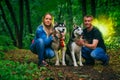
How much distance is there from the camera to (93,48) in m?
9.38

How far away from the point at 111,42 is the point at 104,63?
657cm

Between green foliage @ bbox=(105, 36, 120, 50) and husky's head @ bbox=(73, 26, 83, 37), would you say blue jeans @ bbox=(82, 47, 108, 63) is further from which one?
green foliage @ bbox=(105, 36, 120, 50)

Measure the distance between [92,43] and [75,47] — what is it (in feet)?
1.66

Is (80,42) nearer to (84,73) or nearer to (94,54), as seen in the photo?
(94,54)

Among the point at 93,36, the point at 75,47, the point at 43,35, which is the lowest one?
the point at 75,47

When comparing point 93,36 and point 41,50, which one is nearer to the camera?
point 41,50

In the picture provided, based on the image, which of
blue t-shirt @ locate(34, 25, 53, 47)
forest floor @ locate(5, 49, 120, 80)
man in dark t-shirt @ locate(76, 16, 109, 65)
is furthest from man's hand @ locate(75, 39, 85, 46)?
blue t-shirt @ locate(34, 25, 53, 47)

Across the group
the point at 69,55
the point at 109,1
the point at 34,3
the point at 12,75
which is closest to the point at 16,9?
the point at 34,3

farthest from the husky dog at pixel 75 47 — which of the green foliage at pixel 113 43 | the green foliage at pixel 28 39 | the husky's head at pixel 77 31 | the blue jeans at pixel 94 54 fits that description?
the green foliage at pixel 28 39

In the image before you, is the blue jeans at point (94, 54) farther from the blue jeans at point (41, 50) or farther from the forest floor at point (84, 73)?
the blue jeans at point (41, 50)

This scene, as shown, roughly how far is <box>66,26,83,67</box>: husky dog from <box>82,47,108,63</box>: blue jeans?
28 cm

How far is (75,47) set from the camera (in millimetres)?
9344

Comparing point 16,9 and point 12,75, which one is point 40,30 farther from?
point 16,9

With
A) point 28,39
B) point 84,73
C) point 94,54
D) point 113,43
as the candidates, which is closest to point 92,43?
point 94,54
